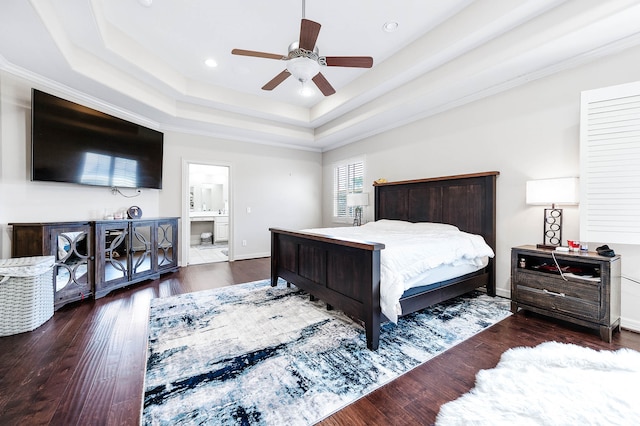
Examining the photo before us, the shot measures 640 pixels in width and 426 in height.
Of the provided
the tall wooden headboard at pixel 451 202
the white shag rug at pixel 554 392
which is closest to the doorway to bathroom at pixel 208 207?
the tall wooden headboard at pixel 451 202

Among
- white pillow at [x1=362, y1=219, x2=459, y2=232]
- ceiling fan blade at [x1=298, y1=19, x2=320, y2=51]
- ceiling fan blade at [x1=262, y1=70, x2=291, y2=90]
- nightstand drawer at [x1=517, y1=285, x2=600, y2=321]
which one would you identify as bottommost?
nightstand drawer at [x1=517, y1=285, x2=600, y2=321]

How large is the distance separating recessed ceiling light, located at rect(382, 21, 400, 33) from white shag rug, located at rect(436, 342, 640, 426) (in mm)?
3385

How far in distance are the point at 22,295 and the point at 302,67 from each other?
10.8 feet

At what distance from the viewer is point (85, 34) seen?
2734 millimetres

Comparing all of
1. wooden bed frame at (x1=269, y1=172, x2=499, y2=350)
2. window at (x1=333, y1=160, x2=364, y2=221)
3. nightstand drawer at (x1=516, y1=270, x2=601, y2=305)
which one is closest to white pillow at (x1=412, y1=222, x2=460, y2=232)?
wooden bed frame at (x1=269, y1=172, x2=499, y2=350)

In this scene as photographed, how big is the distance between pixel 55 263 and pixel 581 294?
5184 millimetres

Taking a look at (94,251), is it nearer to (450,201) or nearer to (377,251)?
(377,251)

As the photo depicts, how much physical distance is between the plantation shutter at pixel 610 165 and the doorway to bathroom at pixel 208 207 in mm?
7293

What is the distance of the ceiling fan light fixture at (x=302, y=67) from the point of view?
2.34 meters

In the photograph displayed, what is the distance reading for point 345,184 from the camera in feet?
20.2

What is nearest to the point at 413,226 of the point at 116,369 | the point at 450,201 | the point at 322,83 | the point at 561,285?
the point at 450,201

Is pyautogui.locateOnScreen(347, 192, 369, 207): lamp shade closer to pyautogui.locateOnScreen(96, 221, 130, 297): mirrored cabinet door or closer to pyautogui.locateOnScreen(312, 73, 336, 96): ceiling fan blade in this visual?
pyautogui.locateOnScreen(312, 73, 336, 96): ceiling fan blade

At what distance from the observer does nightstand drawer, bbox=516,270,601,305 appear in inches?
89.1

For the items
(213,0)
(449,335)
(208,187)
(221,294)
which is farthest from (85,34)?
(208,187)
